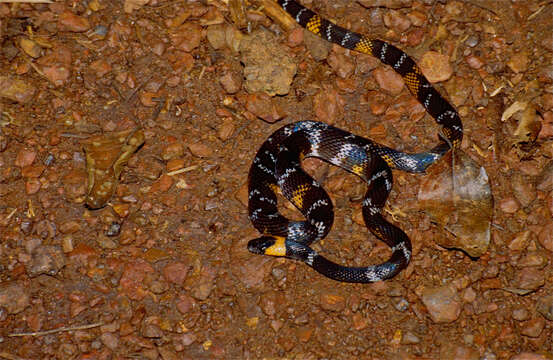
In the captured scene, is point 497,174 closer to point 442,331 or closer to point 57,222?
point 442,331

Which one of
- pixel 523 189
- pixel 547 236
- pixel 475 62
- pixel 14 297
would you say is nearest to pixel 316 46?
pixel 475 62

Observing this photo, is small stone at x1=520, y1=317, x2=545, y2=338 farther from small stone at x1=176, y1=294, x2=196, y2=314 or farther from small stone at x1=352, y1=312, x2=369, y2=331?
small stone at x1=176, y1=294, x2=196, y2=314

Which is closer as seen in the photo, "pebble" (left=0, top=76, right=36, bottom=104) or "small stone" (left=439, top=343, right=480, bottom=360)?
"small stone" (left=439, top=343, right=480, bottom=360)

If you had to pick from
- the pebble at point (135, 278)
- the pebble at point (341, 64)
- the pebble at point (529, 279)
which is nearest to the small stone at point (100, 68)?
the pebble at point (135, 278)

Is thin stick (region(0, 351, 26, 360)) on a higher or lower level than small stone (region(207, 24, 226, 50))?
lower

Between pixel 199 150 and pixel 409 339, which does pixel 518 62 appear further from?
pixel 199 150

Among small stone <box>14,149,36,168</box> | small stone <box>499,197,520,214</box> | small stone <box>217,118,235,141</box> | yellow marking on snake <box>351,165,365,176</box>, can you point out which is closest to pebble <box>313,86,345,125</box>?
yellow marking on snake <box>351,165,365,176</box>

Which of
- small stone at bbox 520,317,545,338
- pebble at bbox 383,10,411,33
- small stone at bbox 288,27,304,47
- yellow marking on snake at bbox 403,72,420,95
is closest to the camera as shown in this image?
small stone at bbox 520,317,545,338
